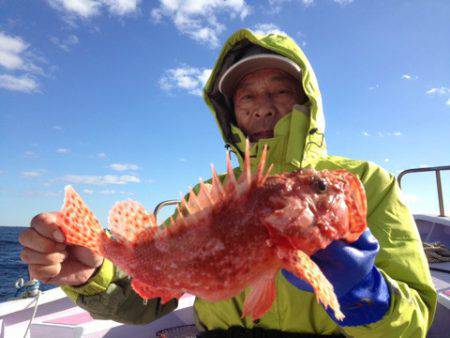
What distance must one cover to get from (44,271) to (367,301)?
7.69 feet

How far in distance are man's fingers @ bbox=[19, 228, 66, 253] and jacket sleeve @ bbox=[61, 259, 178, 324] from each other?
2.48ft

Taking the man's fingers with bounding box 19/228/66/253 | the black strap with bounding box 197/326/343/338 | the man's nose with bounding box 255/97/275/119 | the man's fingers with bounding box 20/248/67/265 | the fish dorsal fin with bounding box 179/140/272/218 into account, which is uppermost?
the man's nose with bounding box 255/97/275/119

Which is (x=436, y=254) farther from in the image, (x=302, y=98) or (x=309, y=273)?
(x=309, y=273)

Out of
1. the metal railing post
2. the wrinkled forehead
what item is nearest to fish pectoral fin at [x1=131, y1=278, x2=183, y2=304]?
the wrinkled forehead

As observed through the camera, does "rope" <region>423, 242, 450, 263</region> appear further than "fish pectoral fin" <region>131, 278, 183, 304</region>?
Yes

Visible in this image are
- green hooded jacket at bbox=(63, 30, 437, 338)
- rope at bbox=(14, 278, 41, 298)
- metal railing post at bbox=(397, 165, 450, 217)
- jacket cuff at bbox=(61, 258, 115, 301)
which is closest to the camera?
green hooded jacket at bbox=(63, 30, 437, 338)

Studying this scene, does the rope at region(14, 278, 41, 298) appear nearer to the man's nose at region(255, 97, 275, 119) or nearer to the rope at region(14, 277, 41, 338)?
the rope at region(14, 277, 41, 338)

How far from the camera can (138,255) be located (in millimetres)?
2291

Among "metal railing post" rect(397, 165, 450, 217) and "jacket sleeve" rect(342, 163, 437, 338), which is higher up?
"metal railing post" rect(397, 165, 450, 217)

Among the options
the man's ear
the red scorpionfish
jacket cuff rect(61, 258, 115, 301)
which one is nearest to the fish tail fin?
the red scorpionfish

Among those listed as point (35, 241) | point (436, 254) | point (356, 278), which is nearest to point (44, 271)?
point (35, 241)

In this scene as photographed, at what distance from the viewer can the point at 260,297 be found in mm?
2182

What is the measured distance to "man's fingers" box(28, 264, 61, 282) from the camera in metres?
2.37

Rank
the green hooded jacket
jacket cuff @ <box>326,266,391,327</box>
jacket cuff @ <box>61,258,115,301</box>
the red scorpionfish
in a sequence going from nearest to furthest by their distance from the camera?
the red scorpionfish, jacket cuff @ <box>326,266,391,327</box>, the green hooded jacket, jacket cuff @ <box>61,258,115,301</box>
